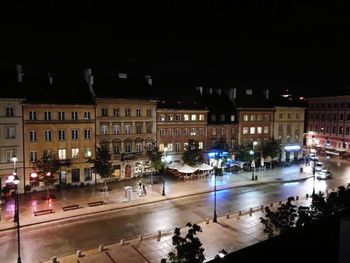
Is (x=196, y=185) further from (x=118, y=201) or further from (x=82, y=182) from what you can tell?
(x=82, y=182)

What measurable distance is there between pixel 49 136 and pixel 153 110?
665 inches

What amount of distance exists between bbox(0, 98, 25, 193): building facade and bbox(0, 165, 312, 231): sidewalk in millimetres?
3846

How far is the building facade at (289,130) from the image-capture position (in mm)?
67000

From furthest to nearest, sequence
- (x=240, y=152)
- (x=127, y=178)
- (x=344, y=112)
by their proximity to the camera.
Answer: (x=344, y=112) < (x=240, y=152) < (x=127, y=178)

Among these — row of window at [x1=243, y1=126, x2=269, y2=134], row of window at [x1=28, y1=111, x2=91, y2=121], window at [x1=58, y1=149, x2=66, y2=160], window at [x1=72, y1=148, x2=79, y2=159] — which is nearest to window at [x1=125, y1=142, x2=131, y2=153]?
row of window at [x1=28, y1=111, x2=91, y2=121]

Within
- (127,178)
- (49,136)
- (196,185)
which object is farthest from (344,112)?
(49,136)

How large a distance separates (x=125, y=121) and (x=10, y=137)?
53.2ft

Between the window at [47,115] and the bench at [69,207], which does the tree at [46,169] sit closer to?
the bench at [69,207]

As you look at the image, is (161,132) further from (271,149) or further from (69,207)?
(69,207)

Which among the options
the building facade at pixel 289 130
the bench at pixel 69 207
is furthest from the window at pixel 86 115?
the building facade at pixel 289 130

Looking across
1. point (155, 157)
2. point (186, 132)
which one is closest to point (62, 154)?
point (155, 157)

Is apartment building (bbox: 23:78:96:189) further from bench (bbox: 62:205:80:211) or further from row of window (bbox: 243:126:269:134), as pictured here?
row of window (bbox: 243:126:269:134)

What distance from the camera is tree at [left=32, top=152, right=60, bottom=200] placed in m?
38.8

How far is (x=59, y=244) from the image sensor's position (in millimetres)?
25766
